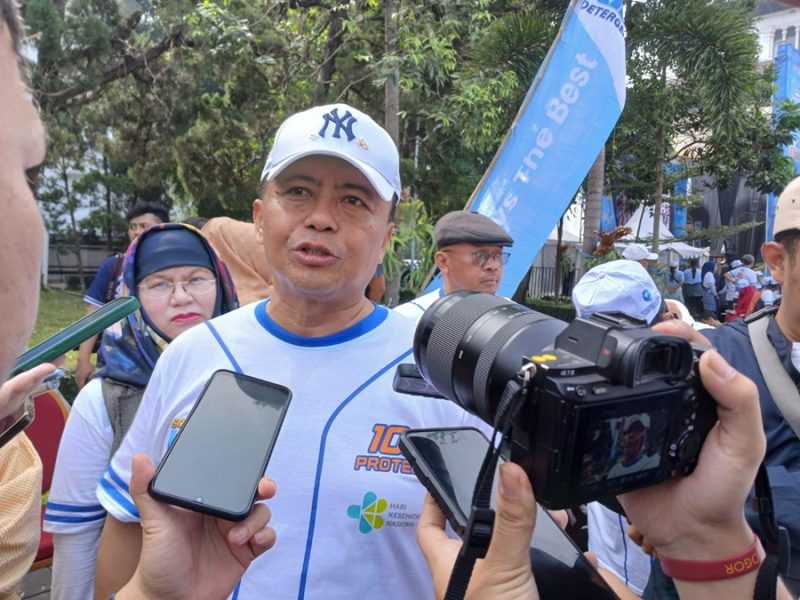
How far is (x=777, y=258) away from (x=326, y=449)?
143 cm

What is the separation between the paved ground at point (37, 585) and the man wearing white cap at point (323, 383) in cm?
229

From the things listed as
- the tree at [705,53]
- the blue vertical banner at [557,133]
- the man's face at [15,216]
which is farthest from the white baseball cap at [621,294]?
the tree at [705,53]

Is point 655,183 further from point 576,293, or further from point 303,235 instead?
point 303,235

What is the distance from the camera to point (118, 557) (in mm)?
1448

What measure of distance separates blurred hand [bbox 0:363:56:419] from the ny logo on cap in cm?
85

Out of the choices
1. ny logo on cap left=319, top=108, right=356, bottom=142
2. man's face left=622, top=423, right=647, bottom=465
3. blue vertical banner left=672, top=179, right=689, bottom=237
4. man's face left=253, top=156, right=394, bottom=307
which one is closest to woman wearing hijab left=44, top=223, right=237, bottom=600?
man's face left=253, top=156, right=394, bottom=307

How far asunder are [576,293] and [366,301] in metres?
1.23

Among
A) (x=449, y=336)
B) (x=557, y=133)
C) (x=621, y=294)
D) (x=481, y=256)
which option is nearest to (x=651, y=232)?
(x=557, y=133)

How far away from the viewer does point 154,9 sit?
9359 millimetres

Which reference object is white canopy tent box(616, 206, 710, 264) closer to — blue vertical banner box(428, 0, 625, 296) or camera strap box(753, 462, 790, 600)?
blue vertical banner box(428, 0, 625, 296)

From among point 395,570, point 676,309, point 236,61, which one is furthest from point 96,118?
point 395,570

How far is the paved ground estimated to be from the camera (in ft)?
10.7

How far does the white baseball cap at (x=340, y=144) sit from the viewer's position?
1479mm

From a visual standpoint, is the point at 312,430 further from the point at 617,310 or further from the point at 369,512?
the point at 617,310
